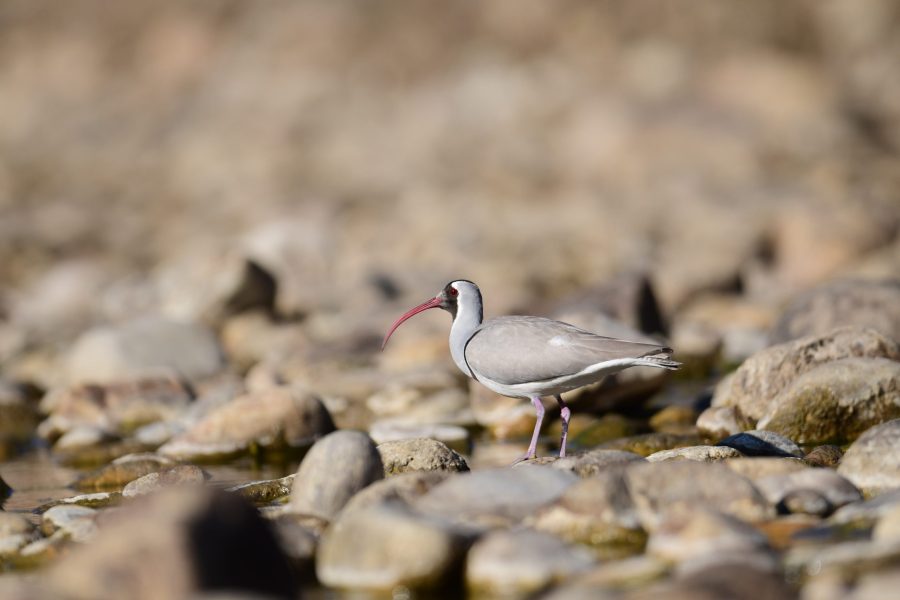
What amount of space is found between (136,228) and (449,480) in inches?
1251

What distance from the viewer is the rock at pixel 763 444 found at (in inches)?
329

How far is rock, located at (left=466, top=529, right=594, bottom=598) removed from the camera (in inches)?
223

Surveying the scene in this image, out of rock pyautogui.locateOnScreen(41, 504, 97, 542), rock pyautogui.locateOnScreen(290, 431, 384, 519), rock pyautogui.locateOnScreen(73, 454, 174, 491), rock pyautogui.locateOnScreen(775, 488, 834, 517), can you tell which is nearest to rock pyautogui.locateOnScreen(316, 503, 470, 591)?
rock pyautogui.locateOnScreen(290, 431, 384, 519)

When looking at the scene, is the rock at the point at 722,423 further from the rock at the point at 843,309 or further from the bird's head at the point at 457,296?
the rock at the point at 843,309

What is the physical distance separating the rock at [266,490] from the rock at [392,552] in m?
2.15

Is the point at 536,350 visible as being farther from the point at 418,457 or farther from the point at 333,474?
the point at 333,474

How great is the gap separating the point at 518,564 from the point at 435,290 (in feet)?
51.4

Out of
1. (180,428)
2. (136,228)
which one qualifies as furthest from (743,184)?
(180,428)

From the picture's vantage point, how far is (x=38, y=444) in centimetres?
1281

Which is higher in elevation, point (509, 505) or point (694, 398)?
point (509, 505)

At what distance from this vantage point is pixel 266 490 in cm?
834

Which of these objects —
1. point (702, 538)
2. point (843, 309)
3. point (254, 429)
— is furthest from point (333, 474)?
point (843, 309)

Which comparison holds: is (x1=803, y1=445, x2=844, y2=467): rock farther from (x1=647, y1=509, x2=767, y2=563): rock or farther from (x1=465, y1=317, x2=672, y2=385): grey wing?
(x1=647, y1=509, x2=767, y2=563): rock

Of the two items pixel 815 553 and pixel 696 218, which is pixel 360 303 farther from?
pixel 815 553
